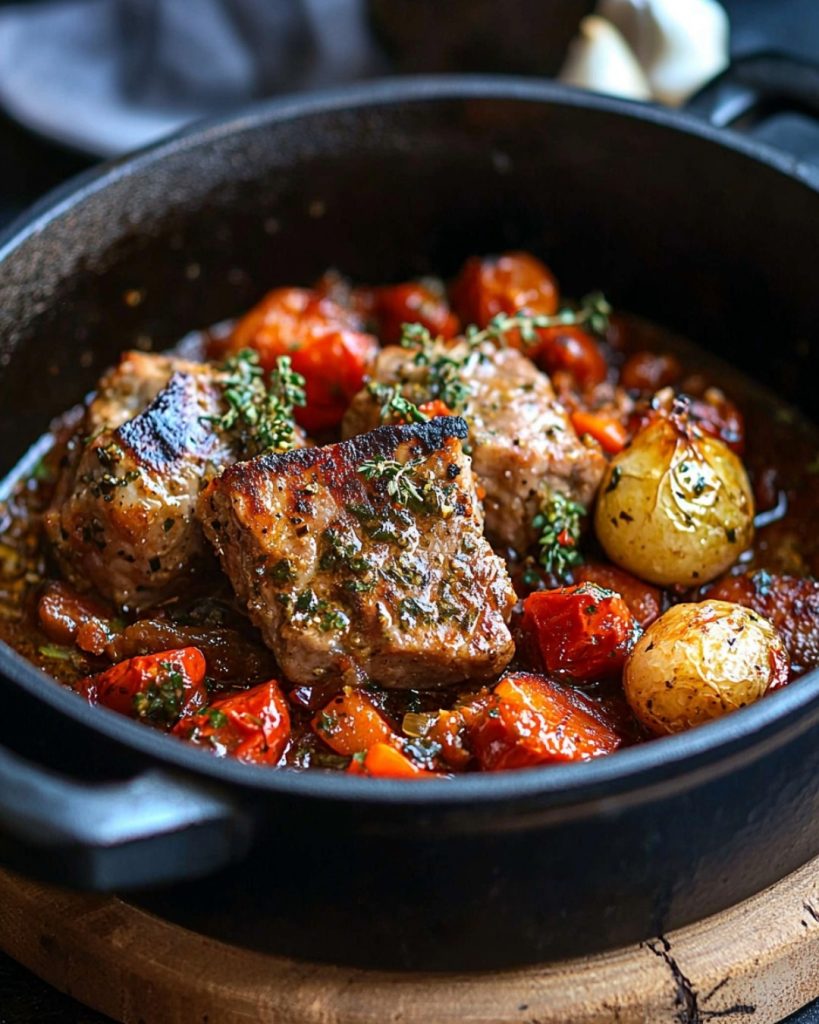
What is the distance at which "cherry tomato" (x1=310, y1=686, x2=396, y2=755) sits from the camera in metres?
2.39

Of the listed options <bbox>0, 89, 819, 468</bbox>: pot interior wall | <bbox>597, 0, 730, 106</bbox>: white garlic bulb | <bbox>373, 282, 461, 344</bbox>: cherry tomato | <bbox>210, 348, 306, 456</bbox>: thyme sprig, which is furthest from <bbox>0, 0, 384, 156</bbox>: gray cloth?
<bbox>210, 348, 306, 456</bbox>: thyme sprig

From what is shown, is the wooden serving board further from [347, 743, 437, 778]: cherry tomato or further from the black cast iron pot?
[347, 743, 437, 778]: cherry tomato

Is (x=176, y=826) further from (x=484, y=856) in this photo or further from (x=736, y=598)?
(x=736, y=598)

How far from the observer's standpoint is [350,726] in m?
2.40

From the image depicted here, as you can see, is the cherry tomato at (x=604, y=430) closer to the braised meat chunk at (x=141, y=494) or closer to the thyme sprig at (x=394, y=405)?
the thyme sprig at (x=394, y=405)

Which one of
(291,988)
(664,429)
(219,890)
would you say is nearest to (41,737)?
(219,890)

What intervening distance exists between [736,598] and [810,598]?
16 cm

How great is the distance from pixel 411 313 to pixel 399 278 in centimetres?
39

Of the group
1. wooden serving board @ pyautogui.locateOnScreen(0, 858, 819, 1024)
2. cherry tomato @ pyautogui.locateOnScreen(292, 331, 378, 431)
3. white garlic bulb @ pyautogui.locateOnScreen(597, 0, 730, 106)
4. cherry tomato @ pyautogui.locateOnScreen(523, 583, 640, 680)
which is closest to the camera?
wooden serving board @ pyautogui.locateOnScreen(0, 858, 819, 1024)

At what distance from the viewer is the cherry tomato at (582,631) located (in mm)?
2576

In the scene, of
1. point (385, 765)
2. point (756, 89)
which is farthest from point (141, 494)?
point (756, 89)

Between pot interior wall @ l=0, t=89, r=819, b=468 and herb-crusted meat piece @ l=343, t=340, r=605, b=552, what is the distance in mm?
856

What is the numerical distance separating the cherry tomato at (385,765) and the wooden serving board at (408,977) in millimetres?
343

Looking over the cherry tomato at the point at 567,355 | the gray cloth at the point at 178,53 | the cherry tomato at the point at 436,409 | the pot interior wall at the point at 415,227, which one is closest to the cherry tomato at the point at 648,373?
the cherry tomato at the point at 567,355
